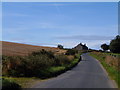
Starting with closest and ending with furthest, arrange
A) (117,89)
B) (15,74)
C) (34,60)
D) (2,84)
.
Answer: (2,84) → (117,89) → (15,74) → (34,60)

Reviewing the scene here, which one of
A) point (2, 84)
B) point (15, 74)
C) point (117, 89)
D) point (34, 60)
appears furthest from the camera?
point (34, 60)

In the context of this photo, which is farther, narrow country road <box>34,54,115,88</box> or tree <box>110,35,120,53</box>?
tree <box>110,35,120,53</box>

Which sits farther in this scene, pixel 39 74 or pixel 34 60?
pixel 34 60

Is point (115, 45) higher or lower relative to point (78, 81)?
higher

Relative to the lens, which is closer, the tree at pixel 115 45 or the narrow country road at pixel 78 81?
the narrow country road at pixel 78 81

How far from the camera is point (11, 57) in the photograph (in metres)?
22.3

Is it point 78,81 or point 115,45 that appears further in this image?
point 115,45

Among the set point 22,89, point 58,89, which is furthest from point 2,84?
point 58,89

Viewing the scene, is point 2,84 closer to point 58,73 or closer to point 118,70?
point 58,73

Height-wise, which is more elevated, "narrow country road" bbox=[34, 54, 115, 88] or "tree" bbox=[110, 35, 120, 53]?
"tree" bbox=[110, 35, 120, 53]

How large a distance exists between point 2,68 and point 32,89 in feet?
25.6

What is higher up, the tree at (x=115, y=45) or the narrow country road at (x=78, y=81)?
the tree at (x=115, y=45)

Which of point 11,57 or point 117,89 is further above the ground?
point 11,57

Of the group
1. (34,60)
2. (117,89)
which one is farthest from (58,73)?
(117,89)
